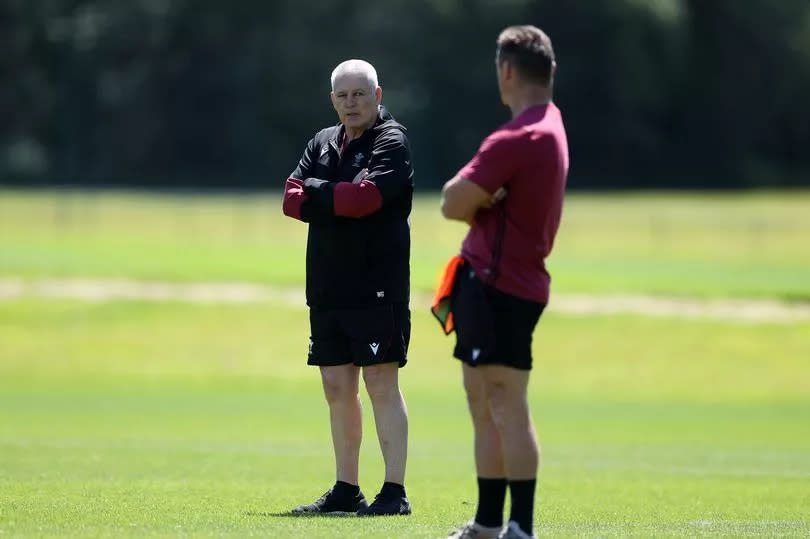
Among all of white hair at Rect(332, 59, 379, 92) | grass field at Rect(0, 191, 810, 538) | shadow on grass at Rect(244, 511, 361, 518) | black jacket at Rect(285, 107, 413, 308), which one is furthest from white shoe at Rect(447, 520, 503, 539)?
white hair at Rect(332, 59, 379, 92)

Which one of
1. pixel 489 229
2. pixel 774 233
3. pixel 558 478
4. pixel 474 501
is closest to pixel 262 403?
pixel 558 478

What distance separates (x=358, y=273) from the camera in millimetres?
7957

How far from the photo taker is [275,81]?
86.8 m

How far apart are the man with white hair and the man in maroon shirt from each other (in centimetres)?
139

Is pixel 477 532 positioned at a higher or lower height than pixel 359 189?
lower

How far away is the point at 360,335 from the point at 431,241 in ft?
132

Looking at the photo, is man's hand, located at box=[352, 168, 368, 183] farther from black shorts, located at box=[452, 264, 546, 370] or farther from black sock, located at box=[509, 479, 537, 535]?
black sock, located at box=[509, 479, 537, 535]

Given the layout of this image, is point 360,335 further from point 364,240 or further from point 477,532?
point 477,532

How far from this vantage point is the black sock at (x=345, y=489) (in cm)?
809

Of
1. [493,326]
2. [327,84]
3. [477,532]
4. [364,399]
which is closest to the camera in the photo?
[493,326]

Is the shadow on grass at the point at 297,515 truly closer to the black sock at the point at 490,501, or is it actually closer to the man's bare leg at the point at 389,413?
the man's bare leg at the point at 389,413

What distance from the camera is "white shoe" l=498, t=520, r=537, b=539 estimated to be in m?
6.41

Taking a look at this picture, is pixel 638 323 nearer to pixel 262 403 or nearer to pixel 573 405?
pixel 573 405

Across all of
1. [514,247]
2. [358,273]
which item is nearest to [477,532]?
[514,247]
